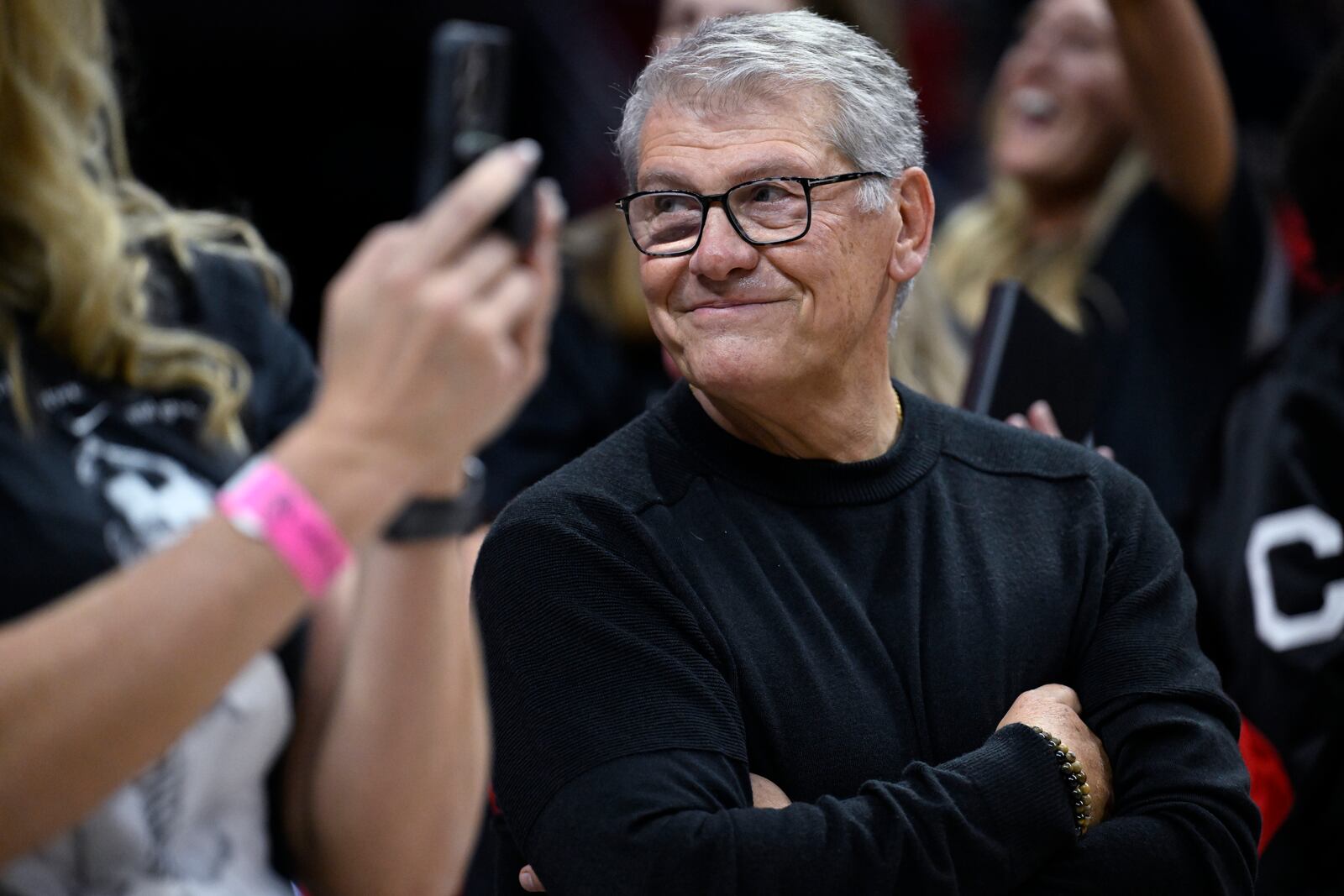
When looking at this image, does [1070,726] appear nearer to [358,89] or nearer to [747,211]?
[747,211]

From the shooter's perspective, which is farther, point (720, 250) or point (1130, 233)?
point (1130, 233)

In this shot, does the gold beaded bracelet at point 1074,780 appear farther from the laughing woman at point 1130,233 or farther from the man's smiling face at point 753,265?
the laughing woman at point 1130,233

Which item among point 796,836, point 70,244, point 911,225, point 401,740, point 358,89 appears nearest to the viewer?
point 401,740

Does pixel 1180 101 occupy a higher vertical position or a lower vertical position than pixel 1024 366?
higher

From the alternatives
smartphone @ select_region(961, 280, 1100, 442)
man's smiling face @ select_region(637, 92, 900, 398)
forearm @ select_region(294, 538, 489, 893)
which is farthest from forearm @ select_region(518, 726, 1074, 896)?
smartphone @ select_region(961, 280, 1100, 442)

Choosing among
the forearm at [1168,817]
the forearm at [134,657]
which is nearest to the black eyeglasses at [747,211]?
the forearm at [1168,817]

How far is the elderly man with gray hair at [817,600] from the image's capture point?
5.58ft

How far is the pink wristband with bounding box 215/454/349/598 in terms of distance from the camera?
119 centimetres

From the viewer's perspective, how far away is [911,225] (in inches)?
84.1

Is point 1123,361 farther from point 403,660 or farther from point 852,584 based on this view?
point 403,660

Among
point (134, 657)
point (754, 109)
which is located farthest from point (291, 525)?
point (754, 109)

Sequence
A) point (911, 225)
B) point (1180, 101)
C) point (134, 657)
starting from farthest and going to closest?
point (1180, 101) < point (911, 225) < point (134, 657)

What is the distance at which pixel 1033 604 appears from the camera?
1.97m

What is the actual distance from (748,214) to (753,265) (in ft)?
0.21
